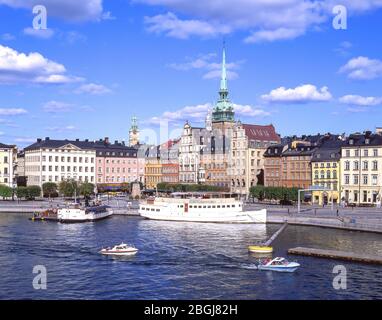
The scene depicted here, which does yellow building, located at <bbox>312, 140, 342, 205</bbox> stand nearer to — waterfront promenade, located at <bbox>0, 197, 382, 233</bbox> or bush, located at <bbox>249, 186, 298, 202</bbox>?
bush, located at <bbox>249, 186, 298, 202</bbox>

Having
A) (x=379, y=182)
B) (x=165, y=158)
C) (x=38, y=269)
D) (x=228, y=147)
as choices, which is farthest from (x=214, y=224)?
(x=165, y=158)

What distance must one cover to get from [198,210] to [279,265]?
42761 mm

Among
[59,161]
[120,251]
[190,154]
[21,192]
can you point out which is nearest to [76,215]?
[120,251]

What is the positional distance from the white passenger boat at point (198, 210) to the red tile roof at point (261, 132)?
38467 mm

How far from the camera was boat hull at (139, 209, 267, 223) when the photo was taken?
80250mm

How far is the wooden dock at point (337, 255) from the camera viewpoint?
47109 millimetres

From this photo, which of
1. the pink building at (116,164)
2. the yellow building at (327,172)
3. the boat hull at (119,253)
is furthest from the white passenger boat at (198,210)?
the pink building at (116,164)

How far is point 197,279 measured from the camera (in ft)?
135

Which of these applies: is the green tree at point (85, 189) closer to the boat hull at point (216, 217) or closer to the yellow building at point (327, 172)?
the boat hull at point (216, 217)

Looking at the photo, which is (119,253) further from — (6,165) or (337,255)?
(6,165)

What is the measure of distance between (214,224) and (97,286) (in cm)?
4439

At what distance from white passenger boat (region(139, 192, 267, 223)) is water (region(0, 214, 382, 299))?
38.0 feet

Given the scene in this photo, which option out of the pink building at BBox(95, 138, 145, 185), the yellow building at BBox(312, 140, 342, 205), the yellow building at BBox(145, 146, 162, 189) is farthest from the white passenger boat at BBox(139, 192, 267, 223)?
the pink building at BBox(95, 138, 145, 185)

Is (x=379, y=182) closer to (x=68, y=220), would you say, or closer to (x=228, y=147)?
(x=228, y=147)
